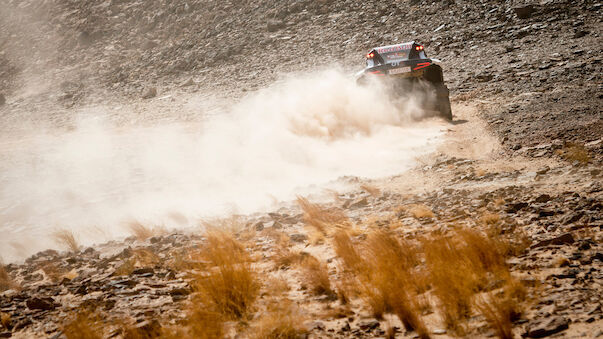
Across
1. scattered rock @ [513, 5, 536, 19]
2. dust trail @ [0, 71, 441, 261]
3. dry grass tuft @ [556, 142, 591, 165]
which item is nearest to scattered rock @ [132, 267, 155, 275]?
dust trail @ [0, 71, 441, 261]

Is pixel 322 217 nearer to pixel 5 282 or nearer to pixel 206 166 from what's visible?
pixel 5 282

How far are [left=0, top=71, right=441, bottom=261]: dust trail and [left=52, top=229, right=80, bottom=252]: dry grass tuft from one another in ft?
0.98

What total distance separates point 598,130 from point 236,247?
6504mm

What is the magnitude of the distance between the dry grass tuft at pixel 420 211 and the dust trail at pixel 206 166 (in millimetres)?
2520

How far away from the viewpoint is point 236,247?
18.5 feet

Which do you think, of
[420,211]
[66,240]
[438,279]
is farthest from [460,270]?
[66,240]

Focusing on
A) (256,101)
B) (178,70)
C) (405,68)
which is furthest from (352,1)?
(405,68)

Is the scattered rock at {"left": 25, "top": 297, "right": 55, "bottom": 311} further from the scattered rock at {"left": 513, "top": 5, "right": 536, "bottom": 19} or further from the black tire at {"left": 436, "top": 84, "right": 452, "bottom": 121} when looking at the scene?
the scattered rock at {"left": 513, "top": 5, "right": 536, "bottom": 19}

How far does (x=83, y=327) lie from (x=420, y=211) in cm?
388

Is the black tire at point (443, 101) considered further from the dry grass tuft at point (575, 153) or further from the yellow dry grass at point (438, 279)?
the yellow dry grass at point (438, 279)

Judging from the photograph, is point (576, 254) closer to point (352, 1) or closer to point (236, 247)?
point (236, 247)

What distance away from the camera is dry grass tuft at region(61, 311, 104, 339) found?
3.62 meters

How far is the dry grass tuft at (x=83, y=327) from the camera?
3.62m

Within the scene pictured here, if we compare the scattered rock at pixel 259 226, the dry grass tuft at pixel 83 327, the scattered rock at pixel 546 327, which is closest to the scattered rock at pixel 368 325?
the scattered rock at pixel 546 327
